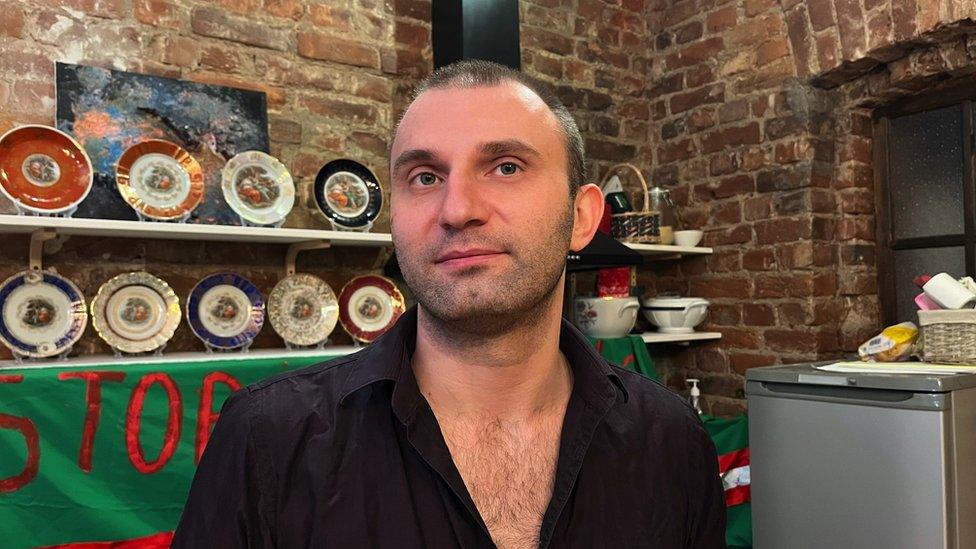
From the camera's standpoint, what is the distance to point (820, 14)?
2883mm

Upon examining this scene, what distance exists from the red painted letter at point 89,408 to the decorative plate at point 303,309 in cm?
56

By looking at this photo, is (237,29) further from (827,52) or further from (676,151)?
(827,52)

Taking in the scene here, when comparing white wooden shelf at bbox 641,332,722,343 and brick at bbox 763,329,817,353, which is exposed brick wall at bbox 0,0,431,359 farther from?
brick at bbox 763,329,817,353

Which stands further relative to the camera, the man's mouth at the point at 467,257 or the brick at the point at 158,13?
the brick at the point at 158,13

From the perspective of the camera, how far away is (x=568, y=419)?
49.4 inches

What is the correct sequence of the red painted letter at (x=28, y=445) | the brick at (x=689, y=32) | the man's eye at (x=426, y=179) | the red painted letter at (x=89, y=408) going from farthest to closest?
1. the brick at (x=689, y=32)
2. the red painted letter at (x=89, y=408)
3. the red painted letter at (x=28, y=445)
4. the man's eye at (x=426, y=179)

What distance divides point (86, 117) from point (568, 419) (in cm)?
169

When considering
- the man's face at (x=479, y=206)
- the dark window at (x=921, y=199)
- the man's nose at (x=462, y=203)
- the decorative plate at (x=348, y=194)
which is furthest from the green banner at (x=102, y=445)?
the dark window at (x=921, y=199)

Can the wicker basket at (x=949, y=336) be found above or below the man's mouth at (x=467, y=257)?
below

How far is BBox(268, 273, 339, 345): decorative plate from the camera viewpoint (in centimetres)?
241

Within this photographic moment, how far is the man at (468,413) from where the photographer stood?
3.57 feet

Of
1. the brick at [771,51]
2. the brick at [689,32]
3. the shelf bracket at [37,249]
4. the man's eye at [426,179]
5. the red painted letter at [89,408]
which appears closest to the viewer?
the man's eye at [426,179]

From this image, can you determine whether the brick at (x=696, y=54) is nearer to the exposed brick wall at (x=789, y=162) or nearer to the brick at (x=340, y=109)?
the exposed brick wall at (x=789, y=162)

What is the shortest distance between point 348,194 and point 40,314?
968mm
